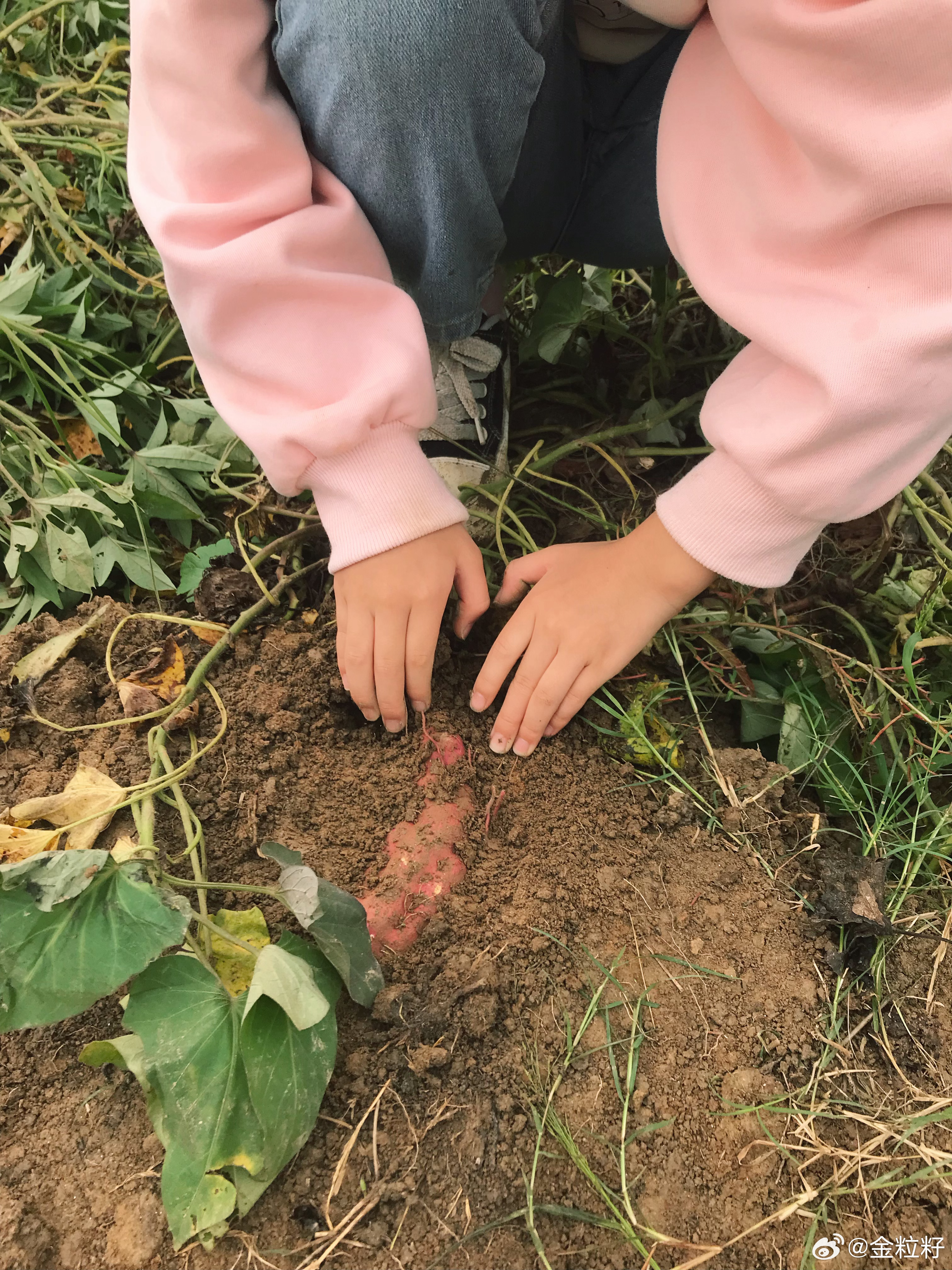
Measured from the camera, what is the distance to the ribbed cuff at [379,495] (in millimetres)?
968

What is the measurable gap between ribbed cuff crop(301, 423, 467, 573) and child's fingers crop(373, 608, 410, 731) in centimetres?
8

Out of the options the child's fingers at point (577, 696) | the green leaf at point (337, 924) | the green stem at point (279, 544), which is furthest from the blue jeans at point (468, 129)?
the green leaf at point (337, 924)

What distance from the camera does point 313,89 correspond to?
87cm

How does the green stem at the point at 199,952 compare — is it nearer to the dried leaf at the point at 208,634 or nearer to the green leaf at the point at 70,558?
the dried leaf at the point at 208,634

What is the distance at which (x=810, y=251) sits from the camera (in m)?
0.81

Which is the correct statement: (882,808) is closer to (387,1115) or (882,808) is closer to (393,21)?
(387,1115)

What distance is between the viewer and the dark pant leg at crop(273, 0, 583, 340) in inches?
32.7

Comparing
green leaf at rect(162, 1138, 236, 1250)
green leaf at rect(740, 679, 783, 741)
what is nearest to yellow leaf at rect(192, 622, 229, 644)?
green leaf at rect(162, 1138, 236, 1250)

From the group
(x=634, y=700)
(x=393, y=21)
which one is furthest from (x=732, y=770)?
(x=393, y=21)

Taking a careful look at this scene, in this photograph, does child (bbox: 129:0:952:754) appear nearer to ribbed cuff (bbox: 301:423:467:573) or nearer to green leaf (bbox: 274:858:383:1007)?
ribbed cuff (bbox: 301:423:467:573)

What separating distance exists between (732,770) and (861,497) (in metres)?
0.36

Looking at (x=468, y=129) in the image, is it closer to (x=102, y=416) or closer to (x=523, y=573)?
(x=523, y=573)

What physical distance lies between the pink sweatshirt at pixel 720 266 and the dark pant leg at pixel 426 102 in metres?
0.04

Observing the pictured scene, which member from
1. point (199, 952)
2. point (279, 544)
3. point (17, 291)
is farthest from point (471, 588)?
point (17, 291)
